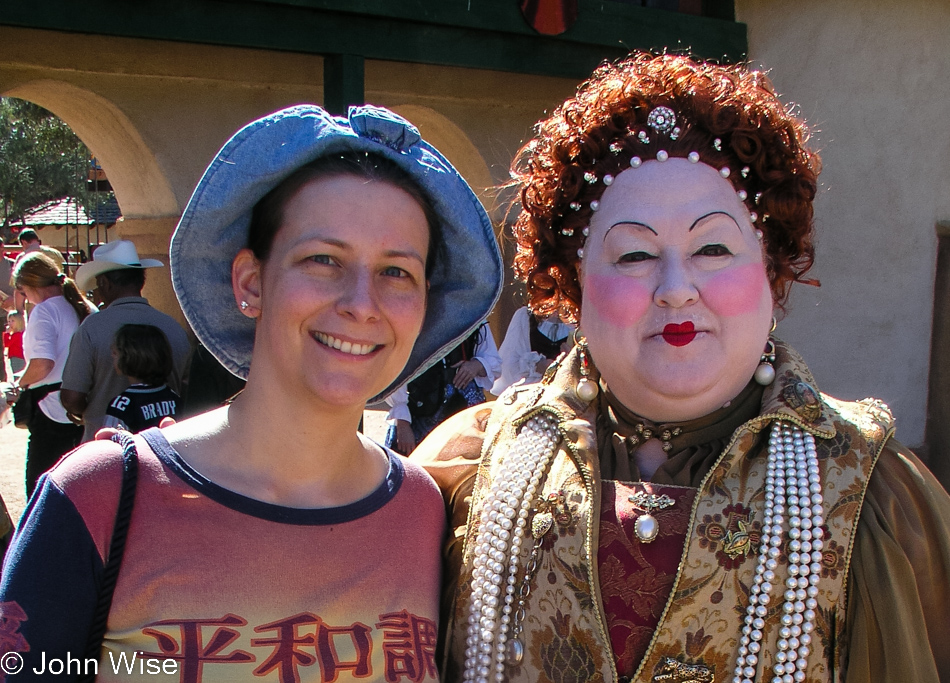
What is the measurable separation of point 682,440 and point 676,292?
323 millimetres

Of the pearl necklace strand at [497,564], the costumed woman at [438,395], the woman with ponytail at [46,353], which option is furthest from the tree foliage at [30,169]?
the pearl necklace strand at [497,564]

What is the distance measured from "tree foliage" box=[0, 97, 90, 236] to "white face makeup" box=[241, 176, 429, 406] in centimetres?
1863

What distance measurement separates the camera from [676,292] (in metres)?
1.69

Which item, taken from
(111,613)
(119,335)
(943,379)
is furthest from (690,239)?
(943,379)

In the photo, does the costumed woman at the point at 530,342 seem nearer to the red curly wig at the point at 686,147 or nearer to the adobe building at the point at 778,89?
the adobe building at the point at 778,89

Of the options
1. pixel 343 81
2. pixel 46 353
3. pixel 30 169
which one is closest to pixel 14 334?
pixel 46 353

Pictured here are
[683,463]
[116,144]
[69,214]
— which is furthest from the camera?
[69,214]

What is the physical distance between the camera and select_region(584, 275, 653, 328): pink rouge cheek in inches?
68.8

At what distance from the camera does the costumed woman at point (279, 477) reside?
1.34 m

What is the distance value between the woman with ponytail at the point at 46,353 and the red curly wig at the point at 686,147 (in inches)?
132

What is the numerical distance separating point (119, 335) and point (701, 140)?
9.30 feet

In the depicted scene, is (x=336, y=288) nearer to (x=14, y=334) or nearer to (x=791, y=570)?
(x=791, y=570)

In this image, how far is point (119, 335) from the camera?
12.5 ft

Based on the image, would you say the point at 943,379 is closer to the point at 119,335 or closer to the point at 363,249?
the point at 119,335
